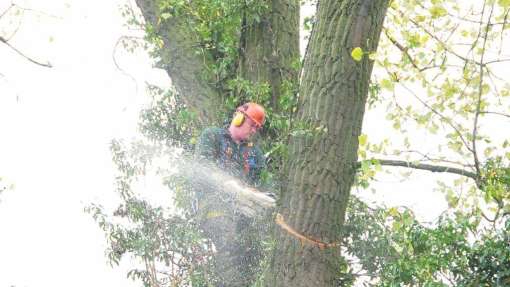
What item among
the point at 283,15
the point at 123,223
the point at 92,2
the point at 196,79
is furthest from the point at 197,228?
the point at 92,2

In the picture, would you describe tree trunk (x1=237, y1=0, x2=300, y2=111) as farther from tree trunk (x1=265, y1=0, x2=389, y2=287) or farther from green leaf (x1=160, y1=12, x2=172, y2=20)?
tree trunk (x1=265, y1=0, x2=389, y2=287)

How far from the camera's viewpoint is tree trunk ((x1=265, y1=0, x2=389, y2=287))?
430 cm

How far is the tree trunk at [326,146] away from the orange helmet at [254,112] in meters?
0.69

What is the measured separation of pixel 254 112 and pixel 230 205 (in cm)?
A: 67

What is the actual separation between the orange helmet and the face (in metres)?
0.03

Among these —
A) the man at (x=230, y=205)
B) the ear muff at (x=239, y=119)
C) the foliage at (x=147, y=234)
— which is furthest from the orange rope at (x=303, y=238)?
the foliage at (x=147, y=234)

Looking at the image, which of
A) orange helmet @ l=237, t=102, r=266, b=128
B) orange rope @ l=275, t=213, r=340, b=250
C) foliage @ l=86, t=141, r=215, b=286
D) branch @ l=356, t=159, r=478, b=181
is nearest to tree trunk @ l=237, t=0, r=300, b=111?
orange helmet @ l=237, t=102, r=266, b=128

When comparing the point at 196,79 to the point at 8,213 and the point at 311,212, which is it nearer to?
the point at 311,212

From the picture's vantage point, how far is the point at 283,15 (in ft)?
18.4

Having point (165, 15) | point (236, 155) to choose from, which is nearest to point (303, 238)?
point (236, 155)

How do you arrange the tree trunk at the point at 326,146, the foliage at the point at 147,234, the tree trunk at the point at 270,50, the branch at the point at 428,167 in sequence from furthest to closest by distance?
the tree trunk at the point at 270,50, the foliage at the point at 147,234, the branch at the point at 428,167, the tree trunk at the point at 326,146

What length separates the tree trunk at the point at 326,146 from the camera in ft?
14.1

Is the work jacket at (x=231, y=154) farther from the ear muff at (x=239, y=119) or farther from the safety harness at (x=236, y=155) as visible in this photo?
the ear muff at (x=239, y=119)

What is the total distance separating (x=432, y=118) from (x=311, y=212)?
897mm
